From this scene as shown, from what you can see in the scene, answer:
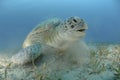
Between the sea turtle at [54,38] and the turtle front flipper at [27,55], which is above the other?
the sea turtle at [54,38]

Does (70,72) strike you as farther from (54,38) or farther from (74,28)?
(54,38)

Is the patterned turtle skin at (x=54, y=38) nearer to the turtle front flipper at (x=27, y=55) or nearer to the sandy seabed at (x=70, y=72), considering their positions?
the turtle front flipper at (x=27, y=55)

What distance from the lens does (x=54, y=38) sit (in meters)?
4.20

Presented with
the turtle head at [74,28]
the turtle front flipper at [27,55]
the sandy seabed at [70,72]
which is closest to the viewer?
the sandy seabed at [70,72]

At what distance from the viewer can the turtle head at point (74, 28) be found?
3.53 meters

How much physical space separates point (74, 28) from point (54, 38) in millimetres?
660

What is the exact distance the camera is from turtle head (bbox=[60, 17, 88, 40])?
353cm

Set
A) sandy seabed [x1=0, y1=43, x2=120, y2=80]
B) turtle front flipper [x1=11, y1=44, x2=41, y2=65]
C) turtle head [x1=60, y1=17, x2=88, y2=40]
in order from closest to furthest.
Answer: sandy seabed [x1=0, y1=43, x2=120, y2=80]
turtle head [x1=60, y1=17, x2=88, y2=40]
turtle front flipper [x1=11, y1=44, x2=41, y2=65]

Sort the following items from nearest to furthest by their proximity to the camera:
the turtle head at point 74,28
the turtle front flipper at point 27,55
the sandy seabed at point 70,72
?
the sandy seabed at point 70,72
the turtle head at point 74,28
the turtle front flipper at point 27,55

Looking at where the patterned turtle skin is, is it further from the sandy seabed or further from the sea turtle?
the sandy seabed

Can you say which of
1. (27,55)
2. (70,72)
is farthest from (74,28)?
(27,55)

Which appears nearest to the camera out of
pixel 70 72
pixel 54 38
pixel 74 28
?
pixel 70 72

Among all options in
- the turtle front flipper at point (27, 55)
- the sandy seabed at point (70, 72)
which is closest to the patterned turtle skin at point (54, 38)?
the turtle front flipper at point (27, 55)

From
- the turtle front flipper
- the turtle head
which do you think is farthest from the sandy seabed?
the turtle head
